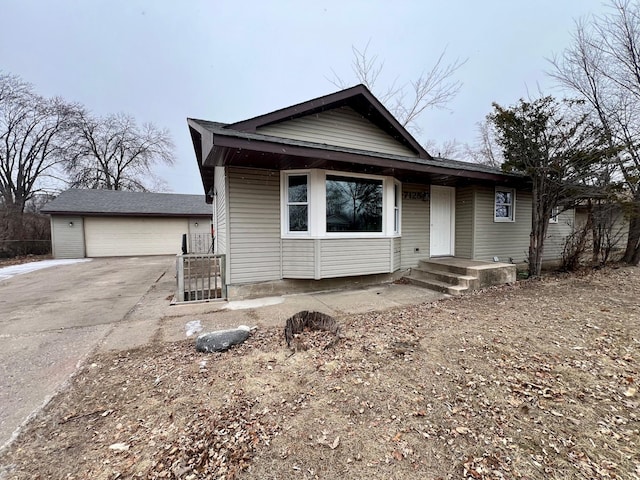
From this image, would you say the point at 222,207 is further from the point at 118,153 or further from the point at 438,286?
the point at 118,153

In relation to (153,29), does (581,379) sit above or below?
below

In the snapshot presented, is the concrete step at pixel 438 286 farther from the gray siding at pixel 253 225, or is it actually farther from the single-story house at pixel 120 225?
the single-story house at pixel 120 225

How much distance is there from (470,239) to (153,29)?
1714cm

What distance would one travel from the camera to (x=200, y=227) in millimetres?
16938

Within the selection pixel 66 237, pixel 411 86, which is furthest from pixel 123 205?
pixel 411 86

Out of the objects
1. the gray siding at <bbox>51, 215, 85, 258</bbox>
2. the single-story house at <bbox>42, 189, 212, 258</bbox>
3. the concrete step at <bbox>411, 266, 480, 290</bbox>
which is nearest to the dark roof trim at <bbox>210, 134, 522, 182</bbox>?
the concrete step at <bbox>411, 266, 480, 290</bbox>

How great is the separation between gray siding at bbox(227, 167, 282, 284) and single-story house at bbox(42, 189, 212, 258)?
8924mm

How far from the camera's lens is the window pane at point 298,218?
5852mm

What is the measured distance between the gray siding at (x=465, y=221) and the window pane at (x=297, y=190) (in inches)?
196

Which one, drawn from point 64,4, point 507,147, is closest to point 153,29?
point 64,4

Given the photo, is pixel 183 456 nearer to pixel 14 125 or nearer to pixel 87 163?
pixel 14 125

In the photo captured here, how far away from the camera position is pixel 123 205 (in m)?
15.9

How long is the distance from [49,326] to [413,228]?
25.3 ft

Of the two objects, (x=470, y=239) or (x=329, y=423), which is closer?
(x=329, y=423)
